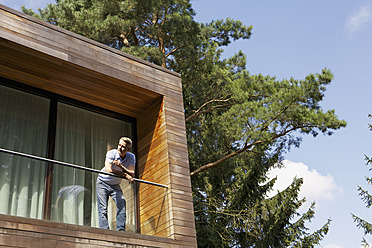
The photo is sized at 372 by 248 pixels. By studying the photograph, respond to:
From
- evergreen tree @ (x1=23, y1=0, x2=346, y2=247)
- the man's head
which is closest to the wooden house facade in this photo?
the man's head

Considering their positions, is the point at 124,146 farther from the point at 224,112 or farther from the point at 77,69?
the point at 224,112

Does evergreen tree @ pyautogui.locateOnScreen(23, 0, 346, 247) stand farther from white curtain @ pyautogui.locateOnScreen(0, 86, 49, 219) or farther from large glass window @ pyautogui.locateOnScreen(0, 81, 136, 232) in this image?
white curtain @ pyautogui.locateOnScreen(0, 86, 49, 219)

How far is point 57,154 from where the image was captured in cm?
630

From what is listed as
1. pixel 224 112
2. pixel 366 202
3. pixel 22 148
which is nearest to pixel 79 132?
pixel 22 148

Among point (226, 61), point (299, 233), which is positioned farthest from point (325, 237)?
A: point (226, 61)

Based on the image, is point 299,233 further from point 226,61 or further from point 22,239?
point 22,239

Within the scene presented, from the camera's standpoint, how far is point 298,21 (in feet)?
66.5

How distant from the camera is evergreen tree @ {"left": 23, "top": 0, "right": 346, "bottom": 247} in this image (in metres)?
12.9

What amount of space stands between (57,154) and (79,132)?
0.55 meters

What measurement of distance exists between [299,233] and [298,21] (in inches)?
382

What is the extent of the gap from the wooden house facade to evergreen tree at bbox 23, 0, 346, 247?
6309 millimetres

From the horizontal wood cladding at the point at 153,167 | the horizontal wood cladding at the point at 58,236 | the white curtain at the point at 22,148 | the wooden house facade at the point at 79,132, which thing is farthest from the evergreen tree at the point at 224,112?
the horizontal wood cladding at the point at 58,236

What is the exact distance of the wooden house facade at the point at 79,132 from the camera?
5.18 meters

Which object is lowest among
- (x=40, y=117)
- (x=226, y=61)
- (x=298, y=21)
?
(x=40, y=117)
